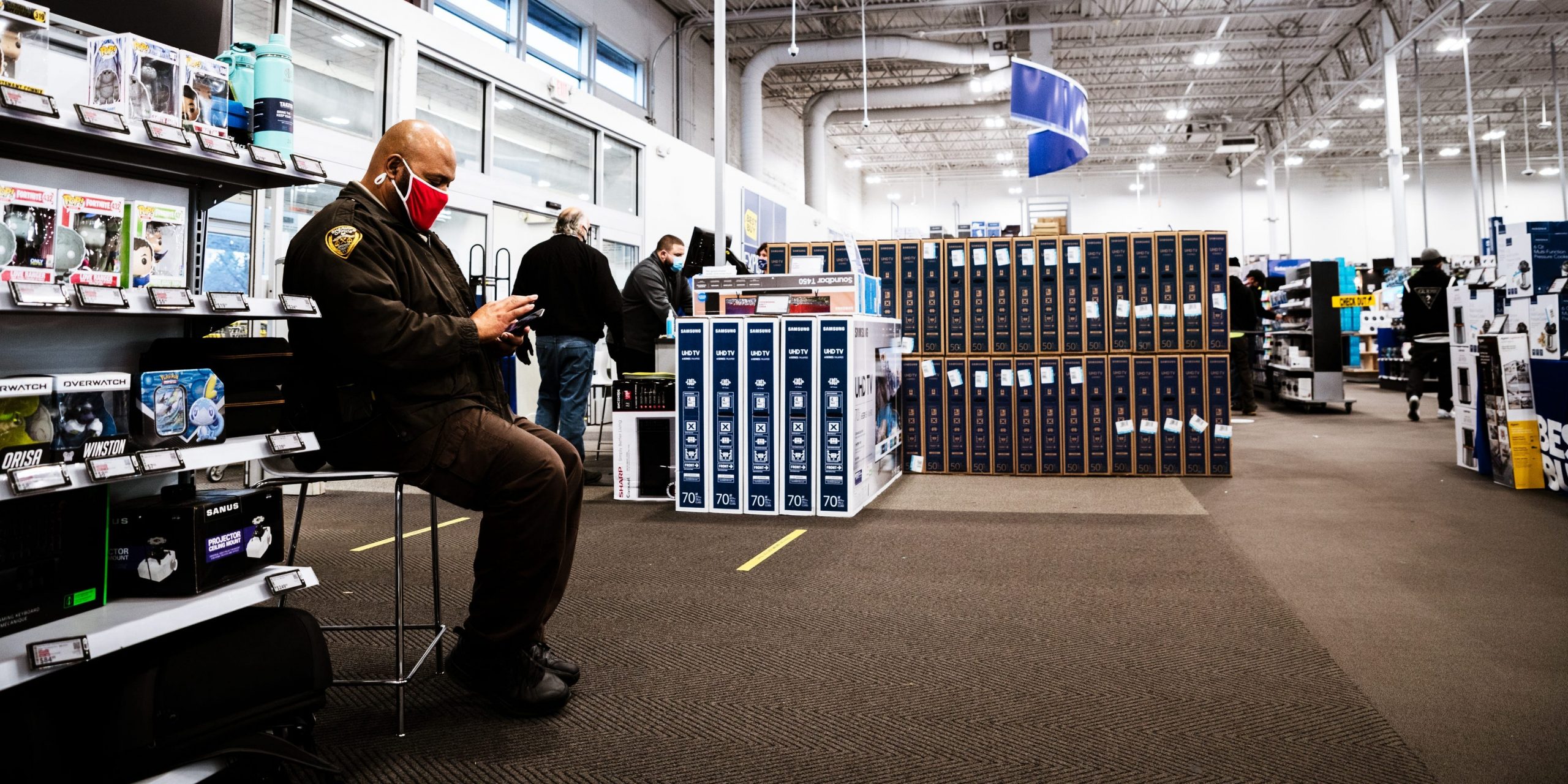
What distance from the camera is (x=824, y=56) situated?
492 inches

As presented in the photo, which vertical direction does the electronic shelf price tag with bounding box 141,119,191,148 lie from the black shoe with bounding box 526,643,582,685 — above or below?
above

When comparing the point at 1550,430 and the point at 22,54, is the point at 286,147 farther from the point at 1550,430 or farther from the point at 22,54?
the point at 1550,430

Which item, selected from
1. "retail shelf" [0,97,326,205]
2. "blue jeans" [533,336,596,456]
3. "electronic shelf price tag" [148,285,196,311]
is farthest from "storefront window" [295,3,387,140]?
"electronic shelf price tag" [148,285,196,311]

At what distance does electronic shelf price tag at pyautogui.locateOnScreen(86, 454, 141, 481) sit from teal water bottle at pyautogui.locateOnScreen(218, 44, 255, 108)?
844 mm

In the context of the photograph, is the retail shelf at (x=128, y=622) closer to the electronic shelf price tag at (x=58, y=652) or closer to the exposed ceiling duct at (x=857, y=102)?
the electronic shelf price tag at (x=58, y=652)

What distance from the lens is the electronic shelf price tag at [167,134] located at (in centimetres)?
156

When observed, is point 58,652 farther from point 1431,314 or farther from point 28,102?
point 1431,314

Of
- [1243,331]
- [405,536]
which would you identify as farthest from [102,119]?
[1243,331]

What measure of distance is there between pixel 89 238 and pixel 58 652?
0.74 metres

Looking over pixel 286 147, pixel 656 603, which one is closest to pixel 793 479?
pixel 656 603

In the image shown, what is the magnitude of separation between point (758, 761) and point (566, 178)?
8.03 m

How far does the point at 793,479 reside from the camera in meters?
4.47

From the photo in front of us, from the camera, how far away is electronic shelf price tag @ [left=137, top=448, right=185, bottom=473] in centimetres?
148

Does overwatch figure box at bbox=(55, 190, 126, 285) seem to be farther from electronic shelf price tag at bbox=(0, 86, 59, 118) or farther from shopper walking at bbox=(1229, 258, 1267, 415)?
shopper walking at bbox=(1229, 258, 1267, 415)
